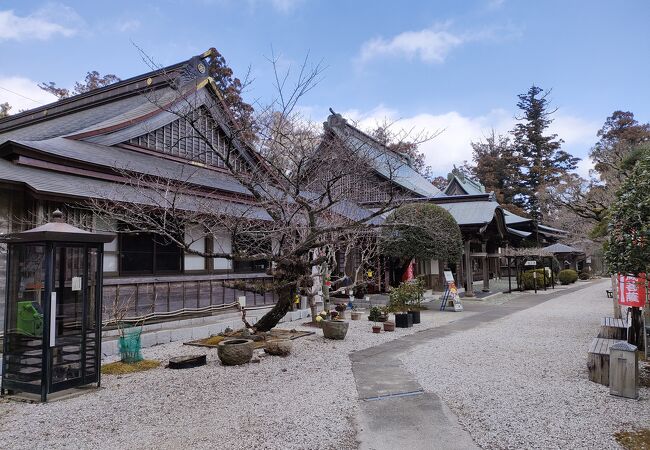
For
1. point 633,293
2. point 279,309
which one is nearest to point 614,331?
point 633,293

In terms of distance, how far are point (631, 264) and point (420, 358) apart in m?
3.77

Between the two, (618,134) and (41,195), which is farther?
(618,134)

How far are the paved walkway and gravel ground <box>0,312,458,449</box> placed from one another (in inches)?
8.3

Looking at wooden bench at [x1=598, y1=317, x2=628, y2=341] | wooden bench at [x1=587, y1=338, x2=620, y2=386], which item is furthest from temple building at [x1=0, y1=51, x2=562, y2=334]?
wooden bench at [x1=598, y1=317, x2=628, y2=341]

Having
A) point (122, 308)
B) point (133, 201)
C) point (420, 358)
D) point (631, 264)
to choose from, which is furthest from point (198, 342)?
point (631, 264)

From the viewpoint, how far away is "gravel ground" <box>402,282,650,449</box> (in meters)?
4.48

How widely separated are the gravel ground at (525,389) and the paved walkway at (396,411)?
198 mm

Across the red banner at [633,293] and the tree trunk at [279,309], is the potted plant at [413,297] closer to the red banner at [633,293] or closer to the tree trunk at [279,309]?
the tree trunk at [279,309]

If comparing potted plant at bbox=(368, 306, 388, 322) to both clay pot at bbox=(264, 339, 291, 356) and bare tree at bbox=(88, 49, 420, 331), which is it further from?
clay pot at bbox=(264, 339, 291, 356)

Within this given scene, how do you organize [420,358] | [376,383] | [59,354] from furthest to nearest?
[420,358], [376,383], [59,354]

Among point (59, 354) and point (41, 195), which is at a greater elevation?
point (41, 195)

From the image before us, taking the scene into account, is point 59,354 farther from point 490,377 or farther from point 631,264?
point 631,264

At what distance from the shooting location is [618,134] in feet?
140

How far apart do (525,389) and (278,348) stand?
4.15 metres
